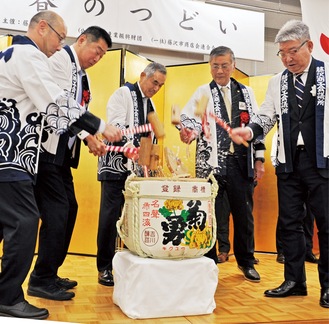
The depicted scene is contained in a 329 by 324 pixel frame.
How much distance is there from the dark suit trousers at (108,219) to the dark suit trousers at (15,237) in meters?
0.83

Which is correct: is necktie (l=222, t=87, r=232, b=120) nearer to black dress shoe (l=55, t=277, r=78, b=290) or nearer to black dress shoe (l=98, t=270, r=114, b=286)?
black dress shoe (l=98, t=270, r=114, b=286)

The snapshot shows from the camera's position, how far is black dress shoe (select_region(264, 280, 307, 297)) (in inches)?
88.7

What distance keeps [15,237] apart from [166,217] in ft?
2.17

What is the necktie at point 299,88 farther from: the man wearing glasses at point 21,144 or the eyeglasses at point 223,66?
the man wearing glasses at point 21,144

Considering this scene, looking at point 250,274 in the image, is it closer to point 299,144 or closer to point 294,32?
point 299,144

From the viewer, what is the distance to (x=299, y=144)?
2.25 meters

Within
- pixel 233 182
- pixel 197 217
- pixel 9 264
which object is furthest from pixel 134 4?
pixel 9 264

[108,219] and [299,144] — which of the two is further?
[108,219]

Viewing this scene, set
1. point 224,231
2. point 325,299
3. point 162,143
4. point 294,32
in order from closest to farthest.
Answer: point 325,299, point 294,32, point 224,231, point 162,143

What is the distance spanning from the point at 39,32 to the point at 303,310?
1848 mm

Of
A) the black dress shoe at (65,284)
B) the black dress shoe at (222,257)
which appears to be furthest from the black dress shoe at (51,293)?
the black dress shoe at (222,257)

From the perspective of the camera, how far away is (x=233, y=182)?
2.68 metres

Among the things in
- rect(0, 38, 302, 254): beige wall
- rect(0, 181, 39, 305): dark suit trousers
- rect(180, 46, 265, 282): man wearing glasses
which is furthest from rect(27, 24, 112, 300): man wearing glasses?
rect(0, 38, 302, 254): beige wall

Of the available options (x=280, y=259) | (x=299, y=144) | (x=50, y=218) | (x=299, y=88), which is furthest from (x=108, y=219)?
(x=280, y=259)
